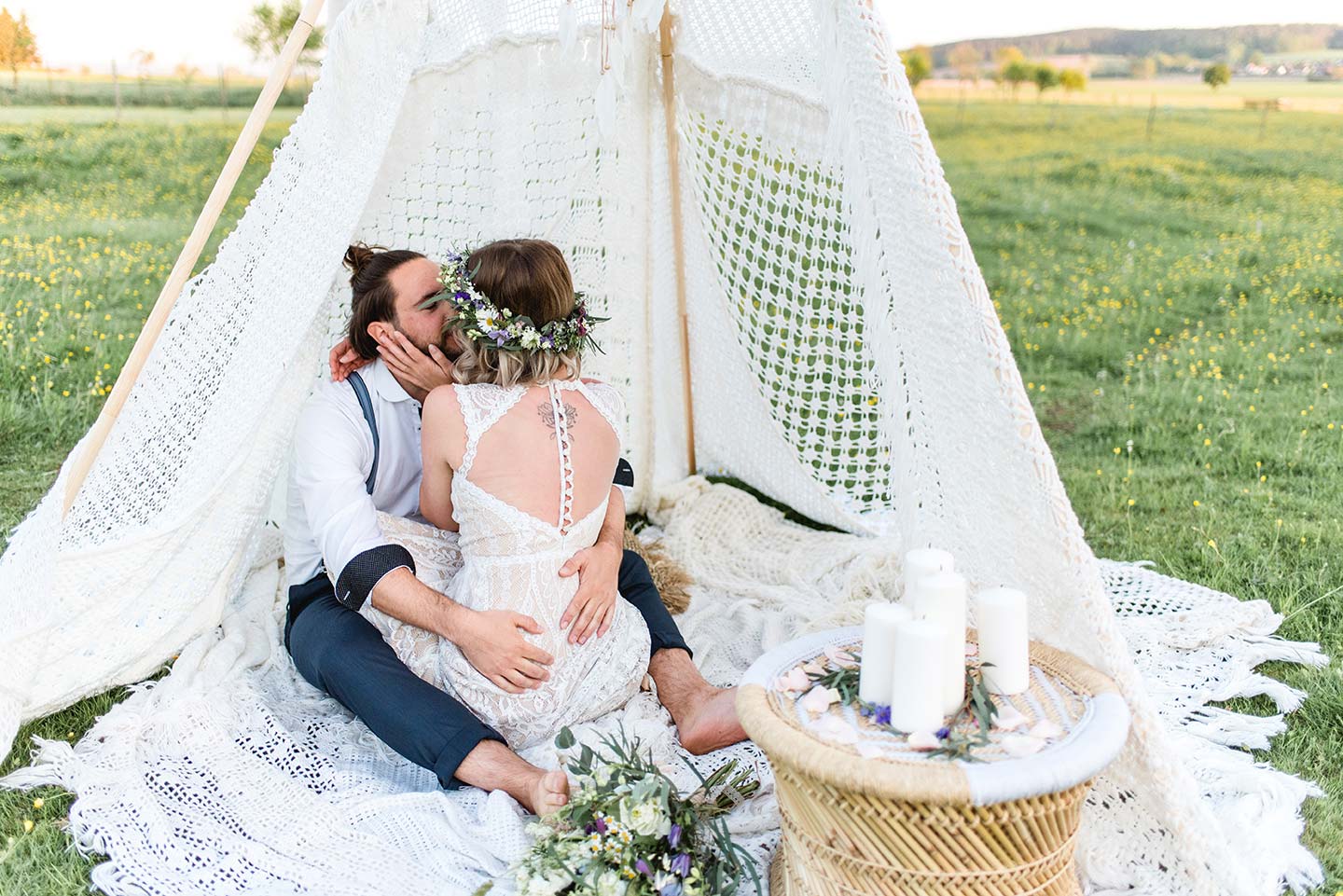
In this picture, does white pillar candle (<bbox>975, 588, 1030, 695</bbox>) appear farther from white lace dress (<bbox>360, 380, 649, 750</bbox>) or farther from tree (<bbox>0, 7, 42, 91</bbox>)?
tree (<bbox>0, 7, 42, 91</bbox>)

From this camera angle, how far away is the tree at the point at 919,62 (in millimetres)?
9734

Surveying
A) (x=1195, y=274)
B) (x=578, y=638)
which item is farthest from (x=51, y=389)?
(x=1195, y=274)

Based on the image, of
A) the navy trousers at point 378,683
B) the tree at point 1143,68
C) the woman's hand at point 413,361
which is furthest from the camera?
the tree at point 1143,68

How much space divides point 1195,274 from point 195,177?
687 centimetres

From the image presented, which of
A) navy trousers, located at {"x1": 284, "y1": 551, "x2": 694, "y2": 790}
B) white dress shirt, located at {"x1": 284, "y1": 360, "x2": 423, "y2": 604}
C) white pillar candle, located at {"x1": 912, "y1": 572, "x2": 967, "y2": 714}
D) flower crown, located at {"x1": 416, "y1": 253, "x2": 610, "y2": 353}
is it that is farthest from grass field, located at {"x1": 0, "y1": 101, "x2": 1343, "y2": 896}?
flower crown, located at {"x1": 416, "y1": 253, "x2": 610, "y2": 353}

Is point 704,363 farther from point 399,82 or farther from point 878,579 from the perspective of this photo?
point 399,82

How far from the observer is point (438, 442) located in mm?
2396

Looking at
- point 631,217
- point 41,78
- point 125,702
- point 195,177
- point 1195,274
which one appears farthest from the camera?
point 195,177

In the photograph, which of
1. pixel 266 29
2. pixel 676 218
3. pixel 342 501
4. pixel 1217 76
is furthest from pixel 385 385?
pixel 1217 76

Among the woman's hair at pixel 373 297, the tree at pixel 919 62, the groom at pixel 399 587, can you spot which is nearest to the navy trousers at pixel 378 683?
the groom at pixel 399 587

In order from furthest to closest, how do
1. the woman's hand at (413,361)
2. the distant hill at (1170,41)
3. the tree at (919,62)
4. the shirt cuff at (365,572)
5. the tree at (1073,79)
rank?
the tree at (919,62)
the tree at (1073,79)
the distant hill at (1170,41)
the woman's hand at (413,361)
the shirt cuff at (365,572)

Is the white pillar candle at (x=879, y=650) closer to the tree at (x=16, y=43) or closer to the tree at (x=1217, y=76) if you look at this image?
the tree at (x=16, y=43)

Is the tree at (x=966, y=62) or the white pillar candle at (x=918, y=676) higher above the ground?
the tree at (x=966, y=62)

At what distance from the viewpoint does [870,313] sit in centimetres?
247
